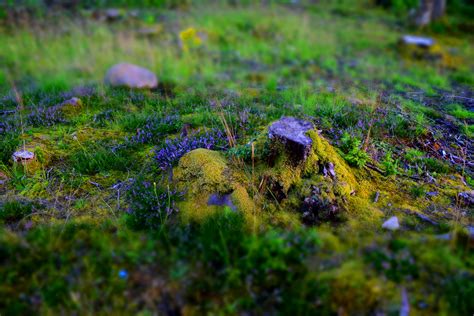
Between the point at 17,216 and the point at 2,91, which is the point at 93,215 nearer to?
the point at 17,216

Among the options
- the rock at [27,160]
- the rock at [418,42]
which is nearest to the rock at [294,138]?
the rock at [27,160]

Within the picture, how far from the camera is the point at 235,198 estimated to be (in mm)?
3068

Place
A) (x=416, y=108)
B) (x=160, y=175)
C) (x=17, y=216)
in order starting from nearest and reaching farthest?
1. (x=17, y=216)
2. (x=160, y=175)
3. (x=416, y=108)

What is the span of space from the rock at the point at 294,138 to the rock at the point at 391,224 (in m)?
0.95

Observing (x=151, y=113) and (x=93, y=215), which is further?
A: (x=151, y=113)

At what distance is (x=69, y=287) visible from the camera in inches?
90.3

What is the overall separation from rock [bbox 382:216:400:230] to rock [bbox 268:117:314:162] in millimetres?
950

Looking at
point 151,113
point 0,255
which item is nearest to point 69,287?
point 0,255

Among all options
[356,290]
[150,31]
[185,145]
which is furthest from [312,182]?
[150,31]

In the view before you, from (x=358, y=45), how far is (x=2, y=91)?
1012 cm

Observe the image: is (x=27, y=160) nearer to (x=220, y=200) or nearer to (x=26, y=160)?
(x=26, y=160)

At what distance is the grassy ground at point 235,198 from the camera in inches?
89.5

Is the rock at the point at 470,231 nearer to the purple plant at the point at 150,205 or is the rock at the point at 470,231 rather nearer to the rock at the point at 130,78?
the purple plant at the point at 150,205

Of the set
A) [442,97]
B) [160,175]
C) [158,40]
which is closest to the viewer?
[160,175]
